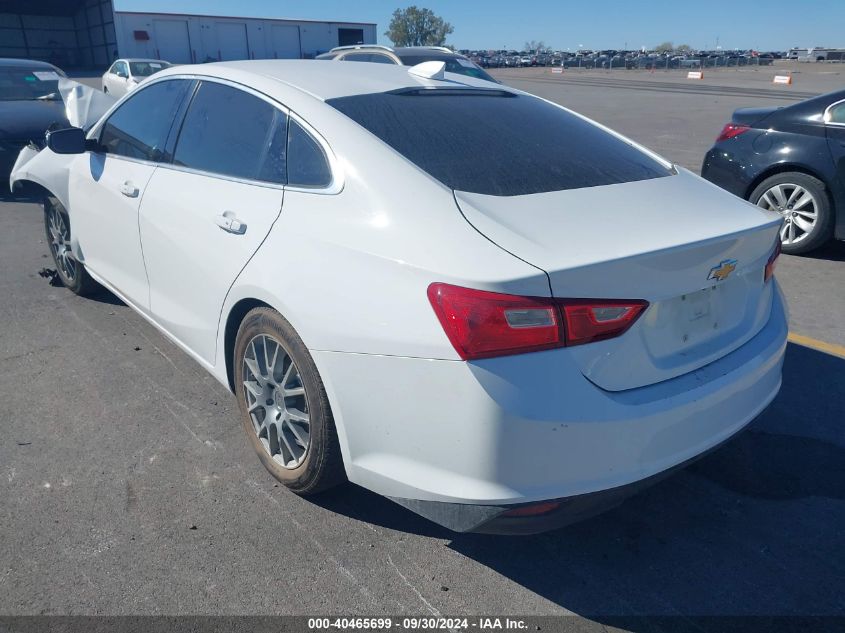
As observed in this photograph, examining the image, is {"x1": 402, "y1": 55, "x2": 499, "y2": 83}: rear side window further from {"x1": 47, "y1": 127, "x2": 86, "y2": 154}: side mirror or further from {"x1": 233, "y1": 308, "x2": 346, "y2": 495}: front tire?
{"x1": 233, "y1": 308, "x2": 346, "y2": 495}: front tire

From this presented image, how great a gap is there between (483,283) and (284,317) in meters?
0.92

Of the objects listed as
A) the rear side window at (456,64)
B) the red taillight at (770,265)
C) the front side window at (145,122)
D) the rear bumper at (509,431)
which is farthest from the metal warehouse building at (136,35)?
the rear bumper at (509,431)

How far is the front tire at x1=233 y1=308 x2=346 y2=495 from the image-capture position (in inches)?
99.4

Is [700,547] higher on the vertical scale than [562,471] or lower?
lower

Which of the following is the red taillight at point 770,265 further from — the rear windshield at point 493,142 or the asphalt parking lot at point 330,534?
the asphalt parking lot at point 330,534

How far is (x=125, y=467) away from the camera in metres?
3.12

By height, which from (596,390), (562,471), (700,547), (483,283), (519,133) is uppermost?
(519,133)

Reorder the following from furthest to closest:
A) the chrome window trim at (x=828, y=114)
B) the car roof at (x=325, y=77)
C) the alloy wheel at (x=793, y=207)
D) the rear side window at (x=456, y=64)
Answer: the rear side window at (x=456, y=64), the alloy wheel at (x=793, y=207), the chrome window trim at (x=828, y=114), the car roof at (x=325, y=77)

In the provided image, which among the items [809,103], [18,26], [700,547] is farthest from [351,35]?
[700,547]

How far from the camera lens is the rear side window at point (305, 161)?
2629 millimetres

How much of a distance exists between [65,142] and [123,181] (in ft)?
1.96

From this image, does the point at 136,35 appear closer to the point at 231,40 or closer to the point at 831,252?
the point at 231,40

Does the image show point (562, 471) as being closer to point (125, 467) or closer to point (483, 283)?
point (483, 283)

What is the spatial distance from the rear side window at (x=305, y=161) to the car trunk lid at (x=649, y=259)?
23.7 inches
